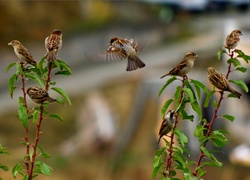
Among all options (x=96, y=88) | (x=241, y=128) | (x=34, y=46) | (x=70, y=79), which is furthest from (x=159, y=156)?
(x=34, y=46)

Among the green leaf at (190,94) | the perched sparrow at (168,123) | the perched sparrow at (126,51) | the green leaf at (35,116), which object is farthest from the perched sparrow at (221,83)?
the green leaf at (35,116)

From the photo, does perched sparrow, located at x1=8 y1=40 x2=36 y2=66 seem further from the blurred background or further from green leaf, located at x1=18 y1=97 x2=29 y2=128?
the blurred background

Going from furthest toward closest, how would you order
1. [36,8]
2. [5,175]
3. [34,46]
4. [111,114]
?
1. [36,8]
2. [34,46]
3. [111,114]
4. [5,175]

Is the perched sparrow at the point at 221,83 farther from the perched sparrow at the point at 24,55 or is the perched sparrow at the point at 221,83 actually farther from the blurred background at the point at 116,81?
the blurred background at the point at 116,81

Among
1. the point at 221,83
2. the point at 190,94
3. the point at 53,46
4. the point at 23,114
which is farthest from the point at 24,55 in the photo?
the point at 221,83

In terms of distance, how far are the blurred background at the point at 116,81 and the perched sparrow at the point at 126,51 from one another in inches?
8.6

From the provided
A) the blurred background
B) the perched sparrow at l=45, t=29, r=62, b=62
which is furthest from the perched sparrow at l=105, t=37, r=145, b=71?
the perched sparrow at l=45, t=29, r=62, b=62

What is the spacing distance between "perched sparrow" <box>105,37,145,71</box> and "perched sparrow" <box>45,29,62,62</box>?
556 mm

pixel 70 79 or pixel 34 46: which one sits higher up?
pixel 34 46

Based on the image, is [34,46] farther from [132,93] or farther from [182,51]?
[132,93]

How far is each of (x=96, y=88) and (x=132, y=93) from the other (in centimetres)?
367

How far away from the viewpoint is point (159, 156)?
4.00 meters

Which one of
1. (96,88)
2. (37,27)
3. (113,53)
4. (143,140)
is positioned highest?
(37,27)

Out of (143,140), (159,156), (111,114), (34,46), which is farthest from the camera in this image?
(34,46)
